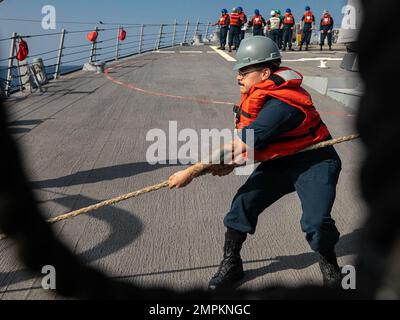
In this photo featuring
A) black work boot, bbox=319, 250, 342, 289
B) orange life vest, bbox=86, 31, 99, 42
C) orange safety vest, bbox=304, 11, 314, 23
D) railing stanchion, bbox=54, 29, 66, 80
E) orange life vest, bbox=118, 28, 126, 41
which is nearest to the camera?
black work boot, bbox=319, 250, 342, 289

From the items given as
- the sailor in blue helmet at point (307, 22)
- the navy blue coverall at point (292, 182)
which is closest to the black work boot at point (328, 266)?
the navy blue coverall at point (292, 182)

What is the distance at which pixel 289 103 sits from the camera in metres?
2.60

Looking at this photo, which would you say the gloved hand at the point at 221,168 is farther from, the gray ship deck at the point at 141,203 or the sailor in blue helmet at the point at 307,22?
the sailor in blue helmet at the point at 307,22

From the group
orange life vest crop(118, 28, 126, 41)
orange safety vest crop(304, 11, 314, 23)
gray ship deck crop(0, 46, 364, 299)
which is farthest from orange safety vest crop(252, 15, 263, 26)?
gray ship deck crop(0, 46, 364, 299)

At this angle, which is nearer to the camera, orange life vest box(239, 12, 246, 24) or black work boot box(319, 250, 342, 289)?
black work boot box(319, 250, 342, 289)

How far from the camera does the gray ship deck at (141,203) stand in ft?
10.4

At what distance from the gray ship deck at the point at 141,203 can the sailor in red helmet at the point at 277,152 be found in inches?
9.1

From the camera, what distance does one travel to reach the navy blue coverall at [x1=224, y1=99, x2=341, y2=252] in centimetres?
258

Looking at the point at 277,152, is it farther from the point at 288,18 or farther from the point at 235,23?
the point at 288,18

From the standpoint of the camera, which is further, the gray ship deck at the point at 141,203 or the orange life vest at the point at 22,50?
the orange life vest at the point at 22,50

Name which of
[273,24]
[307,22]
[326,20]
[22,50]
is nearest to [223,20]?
[273,24]

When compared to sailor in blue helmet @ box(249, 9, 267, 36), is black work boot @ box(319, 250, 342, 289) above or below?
below

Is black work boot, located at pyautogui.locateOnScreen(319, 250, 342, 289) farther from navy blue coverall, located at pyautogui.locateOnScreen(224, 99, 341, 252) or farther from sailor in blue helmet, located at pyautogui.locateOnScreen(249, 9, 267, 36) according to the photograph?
sailor in blue helmet, located at pyautogui.locateOnScreen(249, 9, 267, 36)
